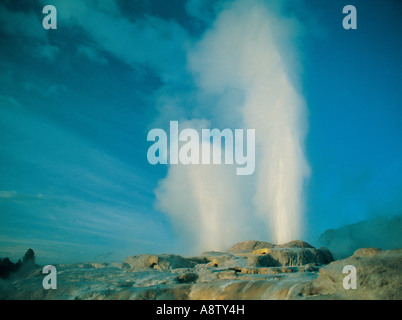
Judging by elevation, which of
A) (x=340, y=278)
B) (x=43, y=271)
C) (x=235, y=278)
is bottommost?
(x=43, y=271)

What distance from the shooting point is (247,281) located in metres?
19.7

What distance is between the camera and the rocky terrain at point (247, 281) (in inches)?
581

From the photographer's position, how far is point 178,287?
2116 centimetres

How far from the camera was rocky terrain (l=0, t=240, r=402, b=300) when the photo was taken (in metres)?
14.8

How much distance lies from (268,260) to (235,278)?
32.4 ft
